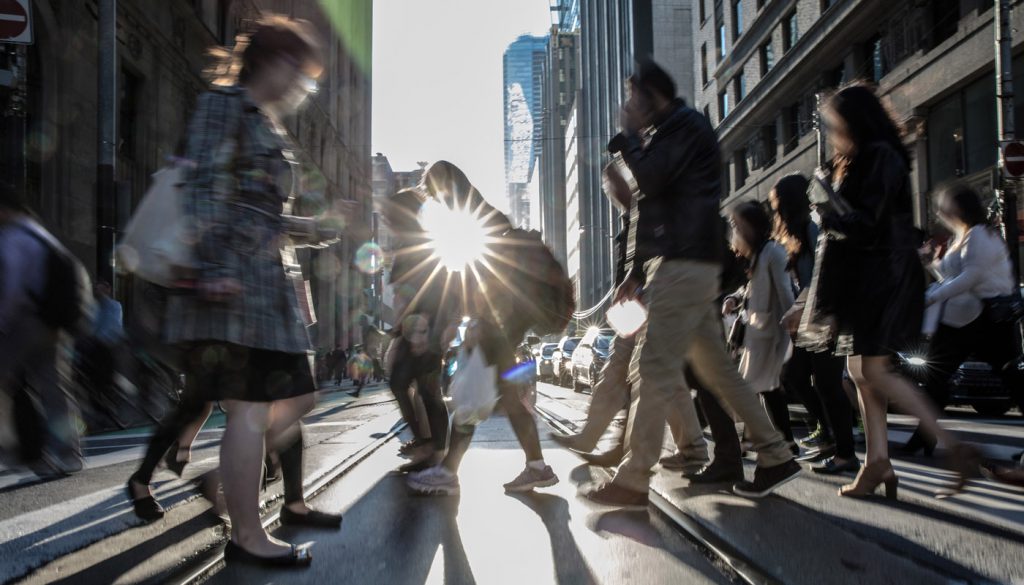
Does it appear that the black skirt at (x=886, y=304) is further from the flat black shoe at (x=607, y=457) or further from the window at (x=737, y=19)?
the window at (x=737, y=19)

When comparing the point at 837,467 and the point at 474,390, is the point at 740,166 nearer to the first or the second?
the point at 837,467

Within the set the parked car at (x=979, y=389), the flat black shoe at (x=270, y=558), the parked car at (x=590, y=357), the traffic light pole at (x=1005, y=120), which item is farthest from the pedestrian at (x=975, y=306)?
the parked car at (x=590, y=357)

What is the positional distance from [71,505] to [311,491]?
3.77 ft

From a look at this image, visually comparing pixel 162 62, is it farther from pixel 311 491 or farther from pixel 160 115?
pixel 311 491

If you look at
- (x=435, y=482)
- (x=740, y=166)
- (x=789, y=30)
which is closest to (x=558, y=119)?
(x=740, y=166)

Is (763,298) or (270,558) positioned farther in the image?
(763,298)

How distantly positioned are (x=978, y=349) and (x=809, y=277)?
0.99 meters

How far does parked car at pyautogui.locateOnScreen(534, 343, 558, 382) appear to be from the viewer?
2858cm

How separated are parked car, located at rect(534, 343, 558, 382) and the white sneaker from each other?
2296 cm

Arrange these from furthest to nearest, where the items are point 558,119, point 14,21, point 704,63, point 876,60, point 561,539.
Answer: point 558,119 < point 704,63 < point 876,60 < point 14,21 < point 561,539

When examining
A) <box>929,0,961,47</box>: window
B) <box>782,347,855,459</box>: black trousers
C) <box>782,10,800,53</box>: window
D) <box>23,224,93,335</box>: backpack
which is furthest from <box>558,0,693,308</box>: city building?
<box>23,224,93,335</box>: backpack

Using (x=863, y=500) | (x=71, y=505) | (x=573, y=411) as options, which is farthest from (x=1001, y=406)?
(x=71, y=505)

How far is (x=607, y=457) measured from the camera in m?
4.96

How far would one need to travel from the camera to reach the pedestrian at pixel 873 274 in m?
3.70
